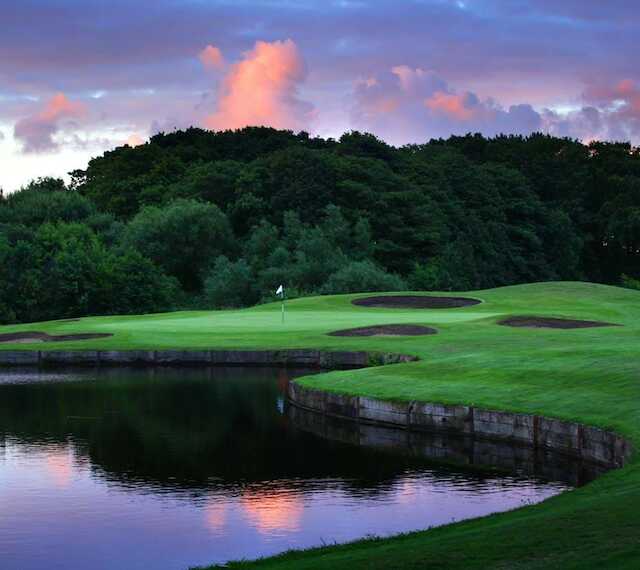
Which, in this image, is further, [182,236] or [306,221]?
[306,221]

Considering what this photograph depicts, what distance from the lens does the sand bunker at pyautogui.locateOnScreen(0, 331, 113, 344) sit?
55.0 meters

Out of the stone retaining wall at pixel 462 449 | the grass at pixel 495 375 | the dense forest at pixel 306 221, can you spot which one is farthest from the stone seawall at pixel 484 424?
the dense forest at pixel 306 221

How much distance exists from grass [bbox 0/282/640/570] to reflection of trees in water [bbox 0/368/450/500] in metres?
3.50

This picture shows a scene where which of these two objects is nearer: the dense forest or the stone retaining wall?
the stone retaining wall

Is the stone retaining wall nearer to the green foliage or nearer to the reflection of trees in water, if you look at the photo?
the reflection of trees in water

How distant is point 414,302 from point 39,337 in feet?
77.7

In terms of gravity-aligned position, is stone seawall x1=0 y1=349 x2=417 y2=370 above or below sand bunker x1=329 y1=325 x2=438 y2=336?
below

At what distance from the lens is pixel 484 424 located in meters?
28.1

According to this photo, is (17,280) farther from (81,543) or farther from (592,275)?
(592,275)

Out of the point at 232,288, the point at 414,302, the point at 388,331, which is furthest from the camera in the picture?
the point at 232,288

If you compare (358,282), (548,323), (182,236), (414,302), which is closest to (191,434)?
(548,323)

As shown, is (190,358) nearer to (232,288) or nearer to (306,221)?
(232,288)

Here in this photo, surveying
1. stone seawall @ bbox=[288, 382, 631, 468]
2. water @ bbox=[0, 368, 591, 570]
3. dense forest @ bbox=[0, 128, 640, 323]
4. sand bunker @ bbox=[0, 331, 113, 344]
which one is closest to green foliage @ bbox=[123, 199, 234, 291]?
dense forest @ bbox=[0, 128, 640, 323]

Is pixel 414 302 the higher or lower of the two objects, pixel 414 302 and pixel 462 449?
the higher
